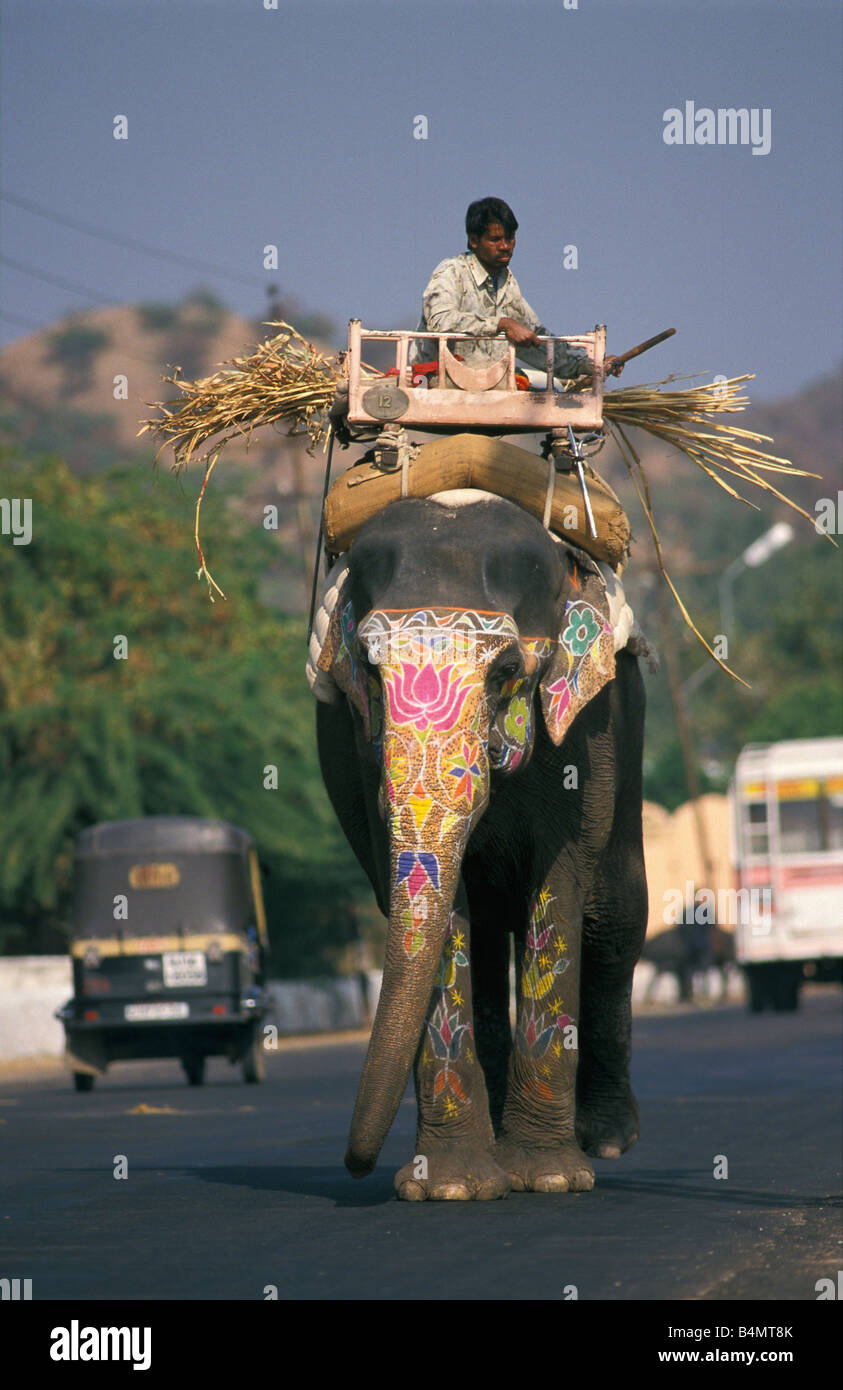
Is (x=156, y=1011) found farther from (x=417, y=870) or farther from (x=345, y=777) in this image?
(x=417, y=870)

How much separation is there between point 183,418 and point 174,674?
26965 mm

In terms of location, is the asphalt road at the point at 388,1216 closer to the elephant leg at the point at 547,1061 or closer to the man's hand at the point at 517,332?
the elephant leg at the point at 547,1061

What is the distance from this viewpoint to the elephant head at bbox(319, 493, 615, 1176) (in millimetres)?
8336

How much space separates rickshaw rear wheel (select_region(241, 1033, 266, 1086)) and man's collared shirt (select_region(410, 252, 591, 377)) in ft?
46.3

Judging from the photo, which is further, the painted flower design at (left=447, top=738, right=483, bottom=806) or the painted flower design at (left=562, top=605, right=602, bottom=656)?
the painted flower design at (left=562, top=605, right=602, bottom=656)

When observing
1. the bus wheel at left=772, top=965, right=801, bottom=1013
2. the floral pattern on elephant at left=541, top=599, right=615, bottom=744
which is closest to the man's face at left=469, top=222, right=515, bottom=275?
the floral pattern on elephant at left=541, top=599, right=615, bottom=744

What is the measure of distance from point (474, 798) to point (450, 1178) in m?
1.52

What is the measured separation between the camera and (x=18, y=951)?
37.7 m

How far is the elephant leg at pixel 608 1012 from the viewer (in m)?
11.2

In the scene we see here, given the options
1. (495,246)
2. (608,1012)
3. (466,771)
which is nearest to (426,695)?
(466,771)

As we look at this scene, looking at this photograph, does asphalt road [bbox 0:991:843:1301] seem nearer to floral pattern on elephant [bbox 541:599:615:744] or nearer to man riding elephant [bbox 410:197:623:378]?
floral pattern on elephant [bbox 541:599:615:744]

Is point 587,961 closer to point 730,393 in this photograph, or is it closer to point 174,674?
point 730,393

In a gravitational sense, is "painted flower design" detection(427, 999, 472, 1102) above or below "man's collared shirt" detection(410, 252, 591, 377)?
below
